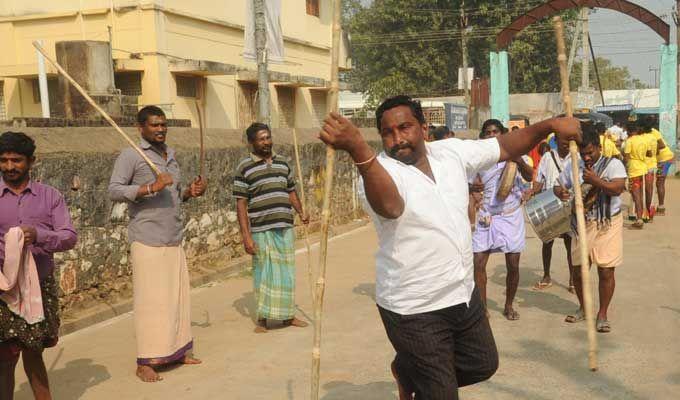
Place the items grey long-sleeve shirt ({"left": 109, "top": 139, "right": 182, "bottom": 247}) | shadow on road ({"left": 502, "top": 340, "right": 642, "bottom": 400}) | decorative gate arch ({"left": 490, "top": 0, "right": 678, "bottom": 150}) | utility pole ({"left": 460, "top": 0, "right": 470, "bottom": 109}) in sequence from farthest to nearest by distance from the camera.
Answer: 1. utility pole ({"left": 460, "top": 0, "right": 470, "bottom": 109})
2. decorative gate arch ({"left": 490, "top": 0, "right": 678, "bottom": 150})
3. grey long-sleeve shirt ({"left": 109, "top": 139, "right": 182, "bottom": 247})
4. shadow on road ({"left": 502, "top": 340, "right": 642, "bottom": 400})

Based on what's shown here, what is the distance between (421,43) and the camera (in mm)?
34688

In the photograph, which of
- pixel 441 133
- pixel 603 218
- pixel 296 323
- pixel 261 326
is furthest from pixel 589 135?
pixel 261 326

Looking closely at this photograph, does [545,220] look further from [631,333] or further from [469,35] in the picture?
[469,35]

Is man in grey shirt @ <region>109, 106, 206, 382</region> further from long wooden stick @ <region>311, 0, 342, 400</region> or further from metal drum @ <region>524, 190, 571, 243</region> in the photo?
metal drum @ <region>524, 190, 571, 243</region>

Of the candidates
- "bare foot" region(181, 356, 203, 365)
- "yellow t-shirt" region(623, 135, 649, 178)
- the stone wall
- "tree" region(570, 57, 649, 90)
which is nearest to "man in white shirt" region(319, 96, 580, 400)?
"bare foot" region(181, 356, 203, 365)

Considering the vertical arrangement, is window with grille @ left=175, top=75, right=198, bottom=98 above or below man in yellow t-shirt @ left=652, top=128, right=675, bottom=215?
above

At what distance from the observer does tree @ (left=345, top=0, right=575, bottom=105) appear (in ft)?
110

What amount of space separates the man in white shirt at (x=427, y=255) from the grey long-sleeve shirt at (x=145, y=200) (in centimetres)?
232

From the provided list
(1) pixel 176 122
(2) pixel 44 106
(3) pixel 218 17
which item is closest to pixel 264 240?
(1) pixel 176 122

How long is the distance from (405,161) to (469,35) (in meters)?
33.1

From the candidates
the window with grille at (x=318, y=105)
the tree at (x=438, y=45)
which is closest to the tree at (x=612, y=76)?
the tree at (x=438, y=45)

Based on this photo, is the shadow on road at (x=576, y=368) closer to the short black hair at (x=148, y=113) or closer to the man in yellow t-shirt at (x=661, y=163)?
the short black hair at (x=148, y=113)

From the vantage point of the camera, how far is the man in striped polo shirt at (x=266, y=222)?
226 inches

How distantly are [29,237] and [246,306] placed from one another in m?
3.43
